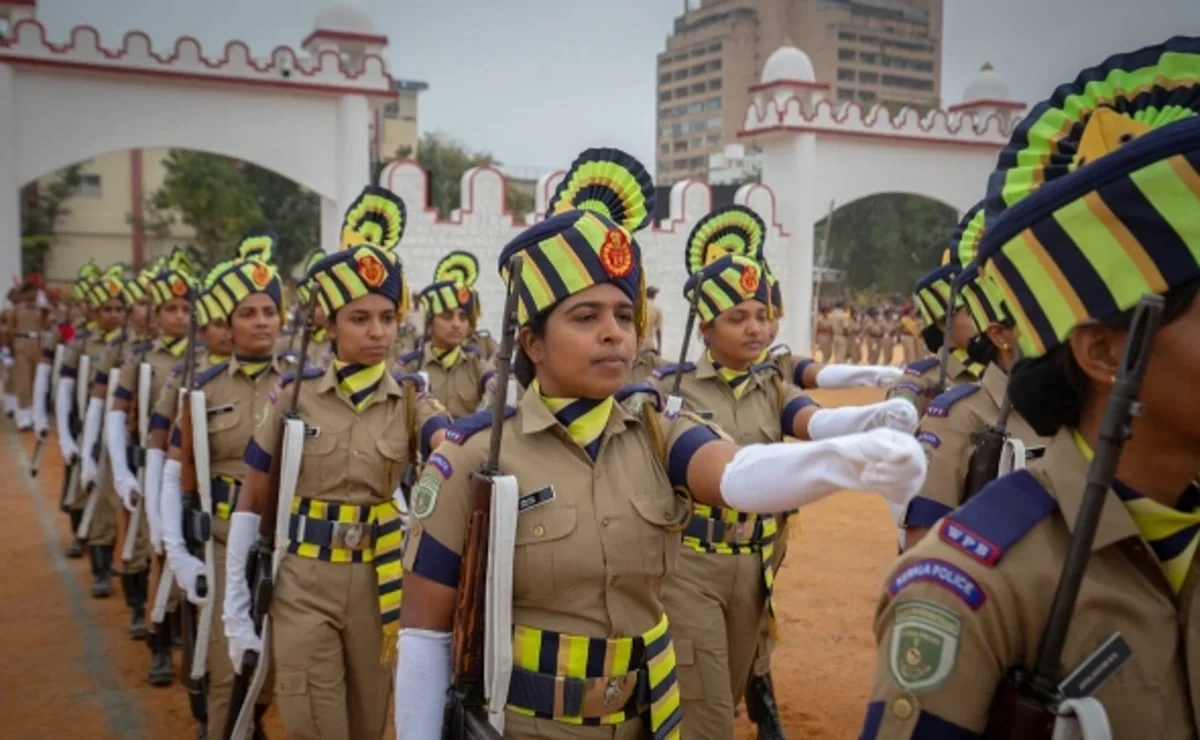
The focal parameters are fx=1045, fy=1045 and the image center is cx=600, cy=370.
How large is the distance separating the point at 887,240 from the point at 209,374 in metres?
48.6

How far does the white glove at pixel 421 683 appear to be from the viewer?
2943 mm

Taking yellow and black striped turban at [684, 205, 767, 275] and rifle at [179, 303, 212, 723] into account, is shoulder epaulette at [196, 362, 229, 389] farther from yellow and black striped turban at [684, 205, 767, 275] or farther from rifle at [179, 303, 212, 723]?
yellow and black striped turban at [684, 205, 767, 275]

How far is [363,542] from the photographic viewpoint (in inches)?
182

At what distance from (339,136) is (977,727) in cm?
2069

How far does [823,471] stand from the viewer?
6.77ft

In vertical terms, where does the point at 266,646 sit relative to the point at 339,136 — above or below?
below

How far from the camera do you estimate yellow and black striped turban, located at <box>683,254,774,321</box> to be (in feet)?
18.3

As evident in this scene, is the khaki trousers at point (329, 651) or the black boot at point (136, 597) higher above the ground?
the khaki trousers at point (329, 651)

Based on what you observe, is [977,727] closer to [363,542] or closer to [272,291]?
[363,542]

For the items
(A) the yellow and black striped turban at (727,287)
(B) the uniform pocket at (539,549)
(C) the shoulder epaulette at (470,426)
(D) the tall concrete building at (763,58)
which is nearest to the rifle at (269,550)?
(C) the shoulder epaulette at (470,426)

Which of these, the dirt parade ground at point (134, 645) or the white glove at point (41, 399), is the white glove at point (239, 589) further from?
the white glove at point (41, 399)

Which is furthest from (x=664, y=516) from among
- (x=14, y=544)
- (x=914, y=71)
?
(x=914, y=71)

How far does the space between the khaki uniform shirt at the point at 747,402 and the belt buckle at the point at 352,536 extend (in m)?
1.76

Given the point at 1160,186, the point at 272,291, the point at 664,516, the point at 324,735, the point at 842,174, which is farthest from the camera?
the point at 842,174
